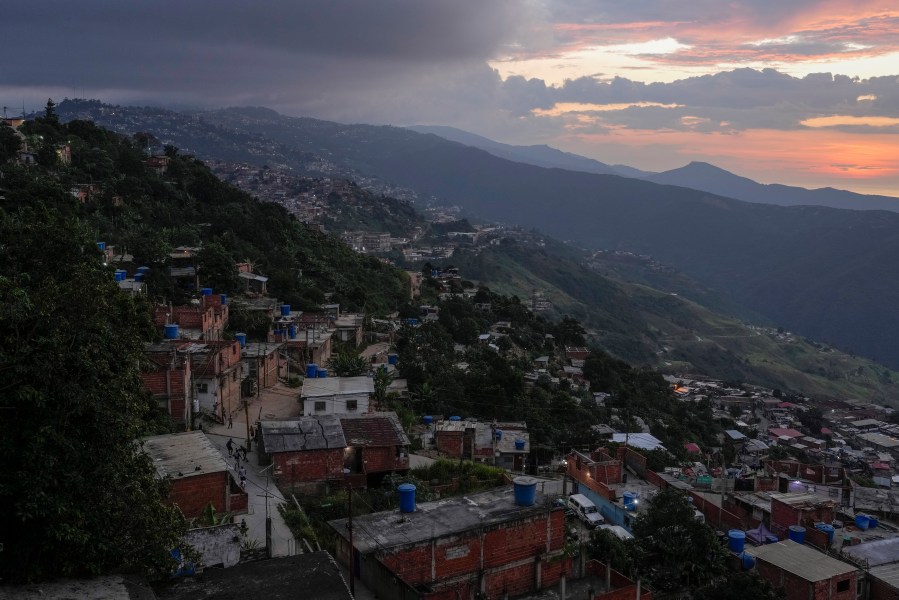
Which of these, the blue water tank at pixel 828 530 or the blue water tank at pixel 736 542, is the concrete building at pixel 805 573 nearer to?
the blue water tank at pixel 736 542

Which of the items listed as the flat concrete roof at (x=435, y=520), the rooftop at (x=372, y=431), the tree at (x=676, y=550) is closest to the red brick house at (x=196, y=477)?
the flat concrete roof at (x=435, y=520)

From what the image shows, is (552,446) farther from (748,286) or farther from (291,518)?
(748,286)

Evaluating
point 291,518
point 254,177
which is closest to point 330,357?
point 291,518

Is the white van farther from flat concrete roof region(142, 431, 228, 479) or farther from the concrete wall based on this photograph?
the concrete wall

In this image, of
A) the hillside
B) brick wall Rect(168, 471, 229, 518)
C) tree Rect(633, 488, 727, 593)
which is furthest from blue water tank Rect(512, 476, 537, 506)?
the hillside

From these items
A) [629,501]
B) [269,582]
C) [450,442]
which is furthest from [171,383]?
[629,501]

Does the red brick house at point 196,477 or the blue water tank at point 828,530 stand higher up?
the red brick house at point 196,477
